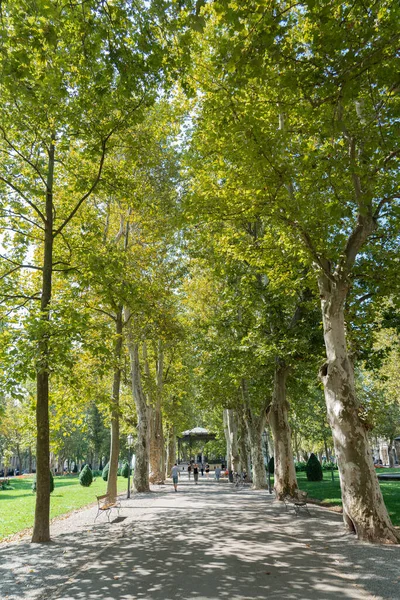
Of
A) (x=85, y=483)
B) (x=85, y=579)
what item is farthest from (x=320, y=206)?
(x=85, y=483)

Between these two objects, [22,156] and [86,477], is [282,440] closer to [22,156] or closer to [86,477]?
[22,156]

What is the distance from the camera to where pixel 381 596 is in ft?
18.1

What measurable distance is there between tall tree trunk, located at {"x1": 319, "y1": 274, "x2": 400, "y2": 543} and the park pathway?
54 centimetres

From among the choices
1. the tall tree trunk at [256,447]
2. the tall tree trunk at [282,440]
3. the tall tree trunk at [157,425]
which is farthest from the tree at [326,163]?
the tall tree trunk at [157,425]

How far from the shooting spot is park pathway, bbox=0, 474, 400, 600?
5.86 meters

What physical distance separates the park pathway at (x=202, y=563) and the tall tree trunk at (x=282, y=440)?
368cm

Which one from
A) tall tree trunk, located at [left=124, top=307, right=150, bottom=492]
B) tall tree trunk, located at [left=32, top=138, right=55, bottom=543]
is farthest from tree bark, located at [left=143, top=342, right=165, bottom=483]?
tall tree trunk, located at [left=32, top=138, right=55, bottom=543]

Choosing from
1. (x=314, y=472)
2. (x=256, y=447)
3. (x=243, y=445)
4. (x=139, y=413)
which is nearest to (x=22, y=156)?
(x=139, y=413)

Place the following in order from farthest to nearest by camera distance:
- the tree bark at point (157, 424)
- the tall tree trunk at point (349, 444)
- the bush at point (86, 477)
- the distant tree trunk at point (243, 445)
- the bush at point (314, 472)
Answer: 1. the distant tree trunk at point (243, 445)
2. the bush at point (86, 477)
3. the tree bark at point (157, 424)
4. the bush at point (314, 472)
5. the tall tree trunk at point (349, 444)

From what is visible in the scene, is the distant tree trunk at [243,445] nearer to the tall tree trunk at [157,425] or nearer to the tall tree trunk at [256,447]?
the tall tree trunk at [157,425]

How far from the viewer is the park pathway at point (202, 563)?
5859 mm

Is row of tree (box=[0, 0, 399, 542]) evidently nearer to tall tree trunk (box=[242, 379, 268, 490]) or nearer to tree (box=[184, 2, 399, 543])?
tree (box=[184, 2, 399, 543])

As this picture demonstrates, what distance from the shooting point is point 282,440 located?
15852 mm

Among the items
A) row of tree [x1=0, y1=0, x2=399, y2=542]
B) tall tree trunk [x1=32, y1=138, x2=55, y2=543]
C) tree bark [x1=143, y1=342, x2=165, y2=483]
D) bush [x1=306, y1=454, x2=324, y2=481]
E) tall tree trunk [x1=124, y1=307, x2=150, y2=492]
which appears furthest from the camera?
tree bark [x1=143, y1=342, x2=165, y2=483]
